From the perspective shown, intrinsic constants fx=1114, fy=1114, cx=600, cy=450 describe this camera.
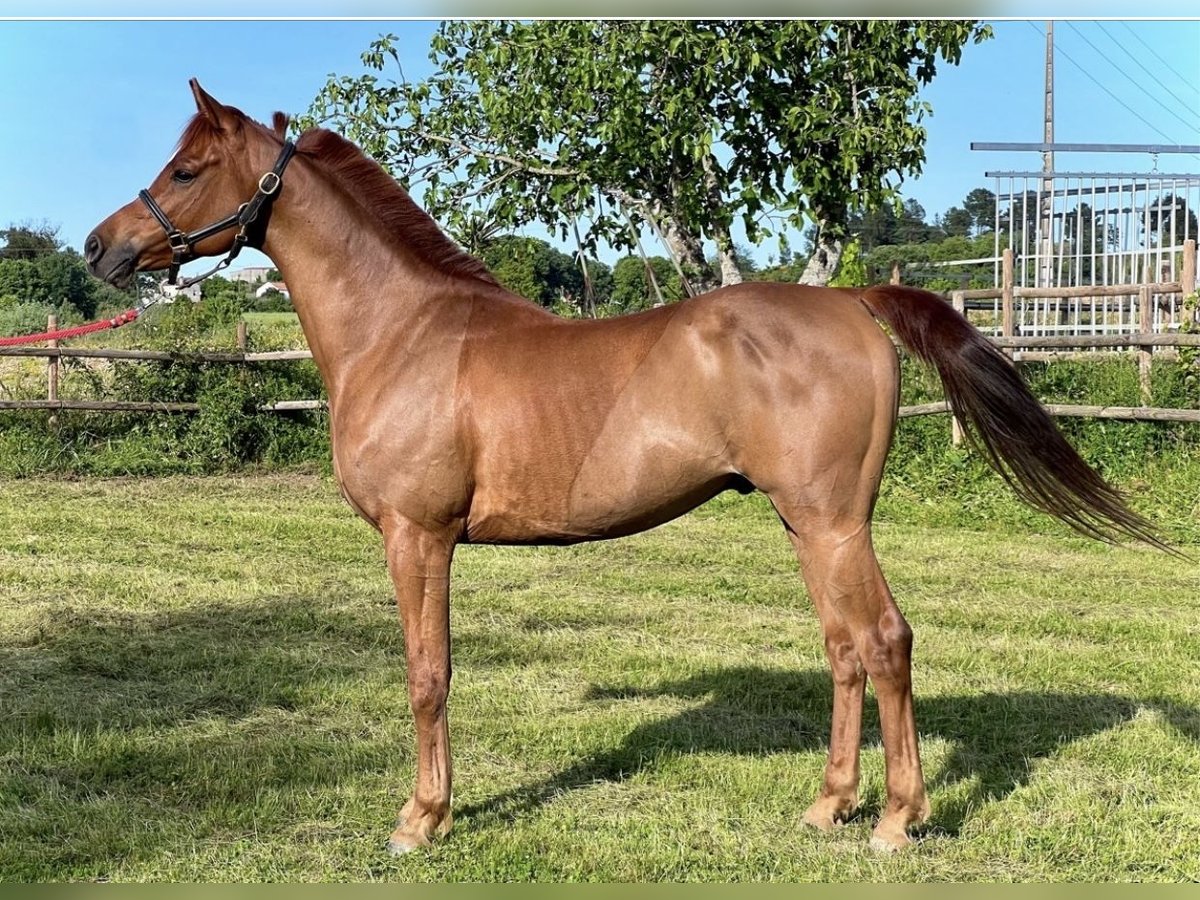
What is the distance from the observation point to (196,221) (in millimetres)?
3789

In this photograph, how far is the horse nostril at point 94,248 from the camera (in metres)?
3.81

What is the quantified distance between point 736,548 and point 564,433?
5.21m

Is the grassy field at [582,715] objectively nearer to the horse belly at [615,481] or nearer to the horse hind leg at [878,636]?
the horse hind leg at [878,636]

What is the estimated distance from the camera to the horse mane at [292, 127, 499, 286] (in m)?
3.91

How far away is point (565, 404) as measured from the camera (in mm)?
3578

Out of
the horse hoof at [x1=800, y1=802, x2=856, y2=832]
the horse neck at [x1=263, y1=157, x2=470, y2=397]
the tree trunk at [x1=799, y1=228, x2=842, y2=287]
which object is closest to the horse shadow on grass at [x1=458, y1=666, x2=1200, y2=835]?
the horse hoof at [x1=800, y1=802, x2=856, y2=832]

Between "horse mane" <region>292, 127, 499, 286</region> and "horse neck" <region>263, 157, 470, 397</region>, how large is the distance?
4 centimetres

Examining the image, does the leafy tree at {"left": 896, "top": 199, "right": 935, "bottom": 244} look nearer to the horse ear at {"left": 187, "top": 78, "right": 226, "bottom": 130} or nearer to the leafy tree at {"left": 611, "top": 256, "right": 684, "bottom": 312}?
the leafy tree at {"left": 611, "top": 256, "right": 684, "bottom": 312}

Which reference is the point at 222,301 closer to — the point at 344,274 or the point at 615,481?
the point at 344,274

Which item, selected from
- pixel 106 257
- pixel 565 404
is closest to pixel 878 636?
pixel 565 404

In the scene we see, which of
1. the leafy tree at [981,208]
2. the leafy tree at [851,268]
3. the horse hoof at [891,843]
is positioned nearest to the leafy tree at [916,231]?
the leafy tree at [981,208]

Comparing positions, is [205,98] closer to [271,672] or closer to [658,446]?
[658,446]

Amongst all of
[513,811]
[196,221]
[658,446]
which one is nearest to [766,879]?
[513,811]

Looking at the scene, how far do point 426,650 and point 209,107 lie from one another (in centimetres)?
195
